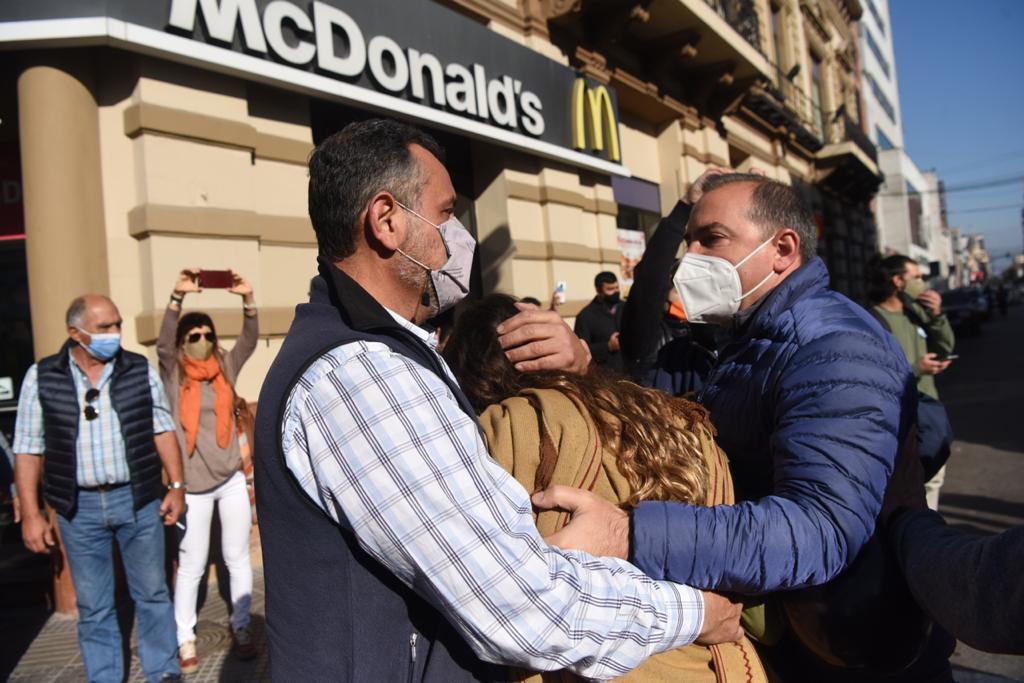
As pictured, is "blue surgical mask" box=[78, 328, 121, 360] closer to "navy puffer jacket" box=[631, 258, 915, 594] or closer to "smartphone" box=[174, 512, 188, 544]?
"smartphone" box=[174, 512, 188, 544]

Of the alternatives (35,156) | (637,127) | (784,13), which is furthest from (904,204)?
(35,156)

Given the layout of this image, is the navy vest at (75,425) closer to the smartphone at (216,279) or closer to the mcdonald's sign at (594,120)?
the smartphone at (216,279)

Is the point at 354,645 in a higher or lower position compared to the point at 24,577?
higher

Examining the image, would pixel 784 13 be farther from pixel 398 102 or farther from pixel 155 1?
pixel 155 1

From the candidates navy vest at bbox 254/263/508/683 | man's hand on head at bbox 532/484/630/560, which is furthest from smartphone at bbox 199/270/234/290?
man's hand on head at bbox 532/484/630/560

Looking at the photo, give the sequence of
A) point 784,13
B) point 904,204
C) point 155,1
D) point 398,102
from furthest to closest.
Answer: point 904,204
point 784,13
point 398,102
point 155,1

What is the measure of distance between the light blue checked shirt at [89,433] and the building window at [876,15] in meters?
47.7

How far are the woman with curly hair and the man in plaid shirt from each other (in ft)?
0.33

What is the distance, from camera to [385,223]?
1401 millimetres

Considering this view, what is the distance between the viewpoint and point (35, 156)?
4453mm

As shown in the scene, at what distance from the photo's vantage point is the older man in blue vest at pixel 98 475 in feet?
11.3

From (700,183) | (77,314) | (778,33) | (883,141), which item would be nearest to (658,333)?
(700,183)

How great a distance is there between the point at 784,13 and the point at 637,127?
963 centimetres

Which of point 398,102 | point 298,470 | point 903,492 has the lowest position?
point 903,492
